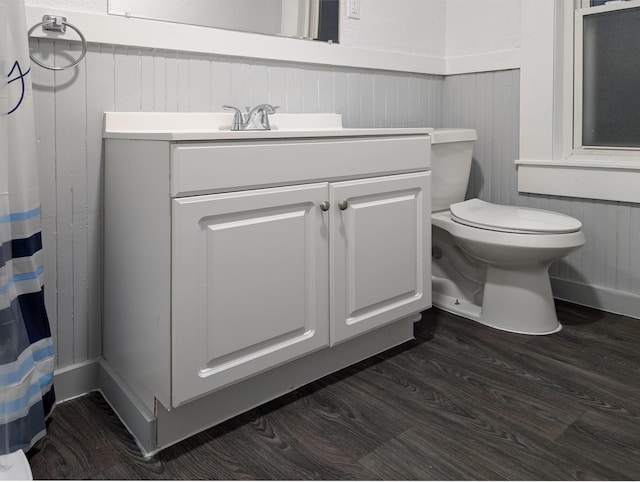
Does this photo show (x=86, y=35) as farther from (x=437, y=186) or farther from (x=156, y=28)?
(x=437, y=186)

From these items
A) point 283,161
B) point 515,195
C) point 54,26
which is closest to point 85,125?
point 54,26

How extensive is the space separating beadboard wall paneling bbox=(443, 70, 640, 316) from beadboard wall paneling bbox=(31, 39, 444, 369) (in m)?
1.22

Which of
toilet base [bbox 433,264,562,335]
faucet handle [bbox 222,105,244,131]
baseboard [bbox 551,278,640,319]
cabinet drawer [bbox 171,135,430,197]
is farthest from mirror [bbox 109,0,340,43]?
baseboard [bbox 551,278,640,319]

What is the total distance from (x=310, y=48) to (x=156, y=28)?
Answer: 23.9 inches

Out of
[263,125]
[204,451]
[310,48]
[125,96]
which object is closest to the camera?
[204,451]

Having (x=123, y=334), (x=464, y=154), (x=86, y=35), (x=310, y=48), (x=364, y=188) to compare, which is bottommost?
(x=123, y=334)

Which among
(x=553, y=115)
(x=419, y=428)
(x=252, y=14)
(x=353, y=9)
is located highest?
(x=353, y=9)

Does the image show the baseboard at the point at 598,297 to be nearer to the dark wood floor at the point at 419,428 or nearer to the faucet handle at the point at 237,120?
the dark wood floor at the point at 419,428

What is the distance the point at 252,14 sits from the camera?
1.73m

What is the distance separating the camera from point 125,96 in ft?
4.83

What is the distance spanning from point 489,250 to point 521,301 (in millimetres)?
235

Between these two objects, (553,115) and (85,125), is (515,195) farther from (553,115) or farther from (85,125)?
(85,125)

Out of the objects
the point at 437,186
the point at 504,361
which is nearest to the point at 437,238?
the point at 437,186

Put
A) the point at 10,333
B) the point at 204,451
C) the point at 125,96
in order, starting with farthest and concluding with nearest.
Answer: the point at 125,96 < the point at 204,451 < the point at 10,333
